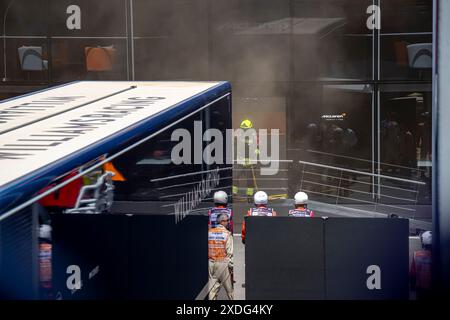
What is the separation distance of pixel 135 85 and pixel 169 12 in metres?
11.4

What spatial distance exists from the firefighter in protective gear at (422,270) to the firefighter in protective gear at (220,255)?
7.38ft

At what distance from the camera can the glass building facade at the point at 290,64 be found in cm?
1652

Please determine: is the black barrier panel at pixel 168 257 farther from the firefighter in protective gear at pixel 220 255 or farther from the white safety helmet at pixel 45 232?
the firefighter in protective gear at pixel 220 255

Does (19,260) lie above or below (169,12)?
below

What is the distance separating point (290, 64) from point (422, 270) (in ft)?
34.3

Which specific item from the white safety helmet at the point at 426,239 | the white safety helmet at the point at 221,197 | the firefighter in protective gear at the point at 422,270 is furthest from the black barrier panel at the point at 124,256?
the white safety helmet at the point at 426,239

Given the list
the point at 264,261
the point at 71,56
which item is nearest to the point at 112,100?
the point at 264,261

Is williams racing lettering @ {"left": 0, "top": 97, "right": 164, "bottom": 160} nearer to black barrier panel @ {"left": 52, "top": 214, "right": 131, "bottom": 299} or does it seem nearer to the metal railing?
black barrier panel @ {"left": 52, "top": 214, "right": 131, "bottom": 299}

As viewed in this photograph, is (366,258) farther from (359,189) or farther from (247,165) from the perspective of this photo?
(359,189)

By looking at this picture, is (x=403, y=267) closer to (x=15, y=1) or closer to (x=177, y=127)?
(x=177, y=127)

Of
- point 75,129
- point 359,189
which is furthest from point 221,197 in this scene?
point 359,189

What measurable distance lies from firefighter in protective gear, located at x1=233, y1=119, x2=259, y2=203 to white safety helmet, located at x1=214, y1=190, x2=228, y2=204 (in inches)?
354

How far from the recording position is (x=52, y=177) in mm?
2695

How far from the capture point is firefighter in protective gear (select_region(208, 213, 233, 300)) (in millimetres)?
8367
